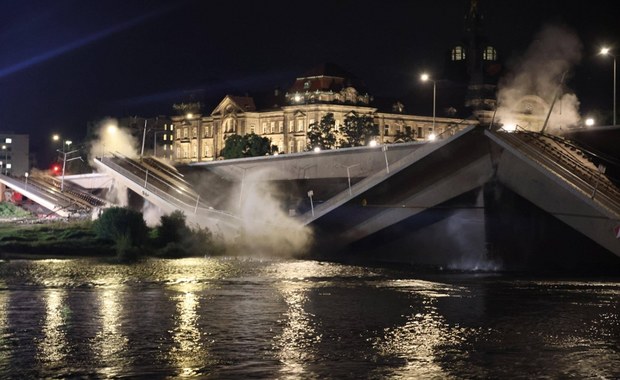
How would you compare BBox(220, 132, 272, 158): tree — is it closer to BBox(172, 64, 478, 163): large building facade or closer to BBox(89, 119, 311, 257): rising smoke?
BBox(172, 64, 478, 163): large building facade

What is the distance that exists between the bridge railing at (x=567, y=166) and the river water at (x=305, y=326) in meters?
4.74

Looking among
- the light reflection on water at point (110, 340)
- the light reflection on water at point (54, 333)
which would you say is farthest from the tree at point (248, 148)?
the light reflection on water at point (110, 340)

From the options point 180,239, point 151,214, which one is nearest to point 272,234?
point 180,239

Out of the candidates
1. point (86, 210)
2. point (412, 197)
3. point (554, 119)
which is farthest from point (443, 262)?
point (86, 210)

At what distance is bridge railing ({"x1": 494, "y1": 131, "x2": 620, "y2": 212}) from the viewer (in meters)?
48.1

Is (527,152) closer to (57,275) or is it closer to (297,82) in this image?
(57,275)

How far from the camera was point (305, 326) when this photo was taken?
31.1 m

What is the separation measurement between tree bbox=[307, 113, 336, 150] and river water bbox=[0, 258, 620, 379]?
115 metres

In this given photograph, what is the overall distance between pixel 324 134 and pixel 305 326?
5769 inches

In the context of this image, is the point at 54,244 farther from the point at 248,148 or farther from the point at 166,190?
the point at 248,148

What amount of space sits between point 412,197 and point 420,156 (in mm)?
5867

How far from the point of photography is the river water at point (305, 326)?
24.1 metres

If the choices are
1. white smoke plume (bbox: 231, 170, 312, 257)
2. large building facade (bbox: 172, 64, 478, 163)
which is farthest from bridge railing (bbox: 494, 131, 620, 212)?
large building facade (bbox: 172, 64, 478, 163)

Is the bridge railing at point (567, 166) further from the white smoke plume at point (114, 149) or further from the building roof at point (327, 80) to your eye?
the building roof at point (327, 80)
